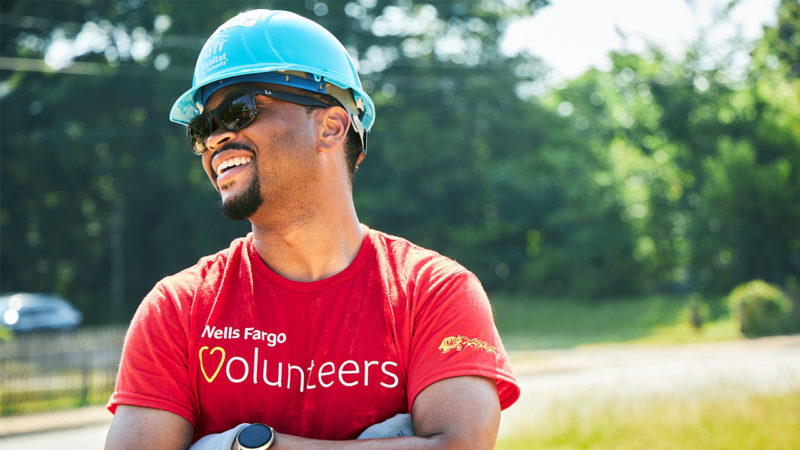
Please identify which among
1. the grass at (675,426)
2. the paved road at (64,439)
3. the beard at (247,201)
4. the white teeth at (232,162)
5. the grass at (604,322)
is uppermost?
the white teeth at (232,162)

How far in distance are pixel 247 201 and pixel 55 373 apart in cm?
1363

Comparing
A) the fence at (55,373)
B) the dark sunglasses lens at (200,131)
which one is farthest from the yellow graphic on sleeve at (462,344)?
the fence at (55,373)

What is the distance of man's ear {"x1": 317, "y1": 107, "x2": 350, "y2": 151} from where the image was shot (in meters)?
2.62

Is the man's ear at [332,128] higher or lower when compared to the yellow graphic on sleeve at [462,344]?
higher

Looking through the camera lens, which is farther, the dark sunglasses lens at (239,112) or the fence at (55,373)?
the fence at (55,373)

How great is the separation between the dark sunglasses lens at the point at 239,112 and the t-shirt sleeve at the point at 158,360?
0.53m

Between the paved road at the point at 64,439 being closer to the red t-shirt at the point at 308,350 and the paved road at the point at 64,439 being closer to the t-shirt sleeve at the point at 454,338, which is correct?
the red t-shirt at the point at 308,350

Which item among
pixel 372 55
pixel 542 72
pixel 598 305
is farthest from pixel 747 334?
pixel 372 55

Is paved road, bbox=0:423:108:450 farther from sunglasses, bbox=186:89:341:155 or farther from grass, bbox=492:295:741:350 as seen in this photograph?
grass, bbox=492:295:741:350

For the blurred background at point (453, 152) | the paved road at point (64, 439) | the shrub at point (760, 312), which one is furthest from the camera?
the blurred background at point (453, 152)

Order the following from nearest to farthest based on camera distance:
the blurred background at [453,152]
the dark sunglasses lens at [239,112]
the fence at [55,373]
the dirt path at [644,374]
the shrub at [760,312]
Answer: the dark sunglasses lens at [239,112] < the dirt path at [644,374] < the fence at [55,373] < the shrub at [760,312] < the blurred background at [453,152]

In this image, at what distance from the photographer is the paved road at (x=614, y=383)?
9.59 metres

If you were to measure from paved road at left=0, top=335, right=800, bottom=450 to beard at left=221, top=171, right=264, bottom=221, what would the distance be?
22.2 ft

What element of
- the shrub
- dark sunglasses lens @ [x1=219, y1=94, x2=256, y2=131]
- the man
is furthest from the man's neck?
the shrub
